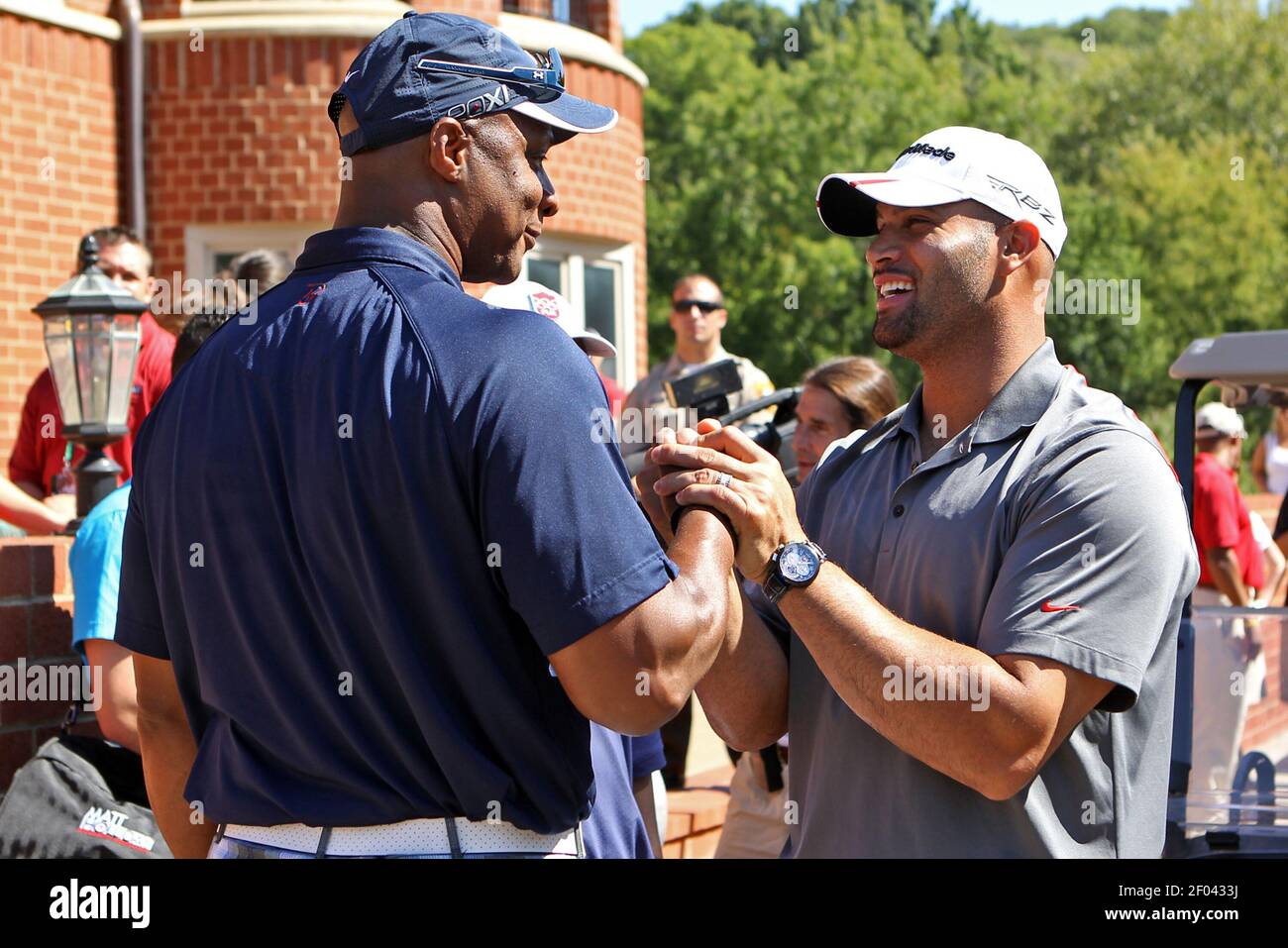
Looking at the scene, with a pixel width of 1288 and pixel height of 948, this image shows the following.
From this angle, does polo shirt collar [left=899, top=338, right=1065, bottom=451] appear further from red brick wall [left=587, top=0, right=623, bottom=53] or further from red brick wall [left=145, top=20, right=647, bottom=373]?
red brick wall [left=587, top=0, right=623, bottom=53]

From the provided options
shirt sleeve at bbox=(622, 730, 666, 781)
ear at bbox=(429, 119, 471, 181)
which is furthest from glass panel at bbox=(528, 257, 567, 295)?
ear at bbox=(429, 119, 471, 181)

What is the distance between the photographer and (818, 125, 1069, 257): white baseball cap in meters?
2.64

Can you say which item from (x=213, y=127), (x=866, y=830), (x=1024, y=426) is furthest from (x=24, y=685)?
(x=213, y=127)

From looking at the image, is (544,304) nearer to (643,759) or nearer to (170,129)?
(643,759)

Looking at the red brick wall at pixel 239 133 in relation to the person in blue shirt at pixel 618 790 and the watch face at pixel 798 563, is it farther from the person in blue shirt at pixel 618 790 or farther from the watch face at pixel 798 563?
the watch face at pixel 798 563

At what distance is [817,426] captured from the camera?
16.1 feet

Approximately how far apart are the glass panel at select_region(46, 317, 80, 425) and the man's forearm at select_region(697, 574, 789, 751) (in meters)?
3.03

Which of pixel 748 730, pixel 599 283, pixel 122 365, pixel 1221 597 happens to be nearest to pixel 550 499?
pixel 748 730

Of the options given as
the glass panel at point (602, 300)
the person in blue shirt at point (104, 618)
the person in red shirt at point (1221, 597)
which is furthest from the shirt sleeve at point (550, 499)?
the glass panel at point (602, 300)

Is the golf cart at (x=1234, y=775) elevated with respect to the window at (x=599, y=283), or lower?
lower

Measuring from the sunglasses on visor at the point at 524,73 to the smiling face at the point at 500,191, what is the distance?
0.05 m

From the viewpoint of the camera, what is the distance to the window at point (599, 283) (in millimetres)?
11195

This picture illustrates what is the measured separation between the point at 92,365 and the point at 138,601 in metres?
2.83
